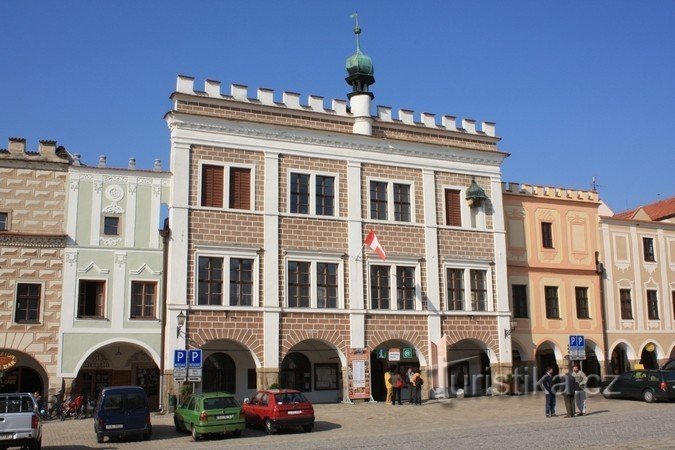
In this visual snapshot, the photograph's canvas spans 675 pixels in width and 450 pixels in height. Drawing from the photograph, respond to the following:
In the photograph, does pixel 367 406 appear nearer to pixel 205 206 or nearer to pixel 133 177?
pixel 205 206

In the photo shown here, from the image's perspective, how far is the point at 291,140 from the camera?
3183 centimetres

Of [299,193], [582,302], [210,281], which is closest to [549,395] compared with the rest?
[299,193]

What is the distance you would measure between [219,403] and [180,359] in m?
4.74

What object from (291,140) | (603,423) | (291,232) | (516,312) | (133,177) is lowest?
(603,423)

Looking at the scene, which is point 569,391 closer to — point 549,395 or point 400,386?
point 549,395

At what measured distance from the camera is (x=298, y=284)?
102 ft

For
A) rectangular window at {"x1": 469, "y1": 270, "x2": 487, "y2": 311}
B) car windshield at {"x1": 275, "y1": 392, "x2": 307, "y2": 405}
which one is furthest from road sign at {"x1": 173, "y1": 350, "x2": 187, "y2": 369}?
rectangular window at {"x1": 469, "y1": 270, "x2": 487, "y2": 311}

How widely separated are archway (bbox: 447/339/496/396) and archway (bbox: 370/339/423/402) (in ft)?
6.83

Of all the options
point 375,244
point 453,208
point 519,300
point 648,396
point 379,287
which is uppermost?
point 453,208

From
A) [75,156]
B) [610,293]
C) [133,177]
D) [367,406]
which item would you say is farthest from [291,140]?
[610,293]

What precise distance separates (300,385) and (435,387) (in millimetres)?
5776

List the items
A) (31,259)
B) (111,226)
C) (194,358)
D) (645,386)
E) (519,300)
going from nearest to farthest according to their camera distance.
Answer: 1. (194,358)
2. (31,259)
3. (645,386)
4. (111,226)
5. (519,300)

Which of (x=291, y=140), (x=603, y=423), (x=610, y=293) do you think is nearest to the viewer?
(x=603, y=423)

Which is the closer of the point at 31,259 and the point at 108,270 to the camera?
the point at 31,259
